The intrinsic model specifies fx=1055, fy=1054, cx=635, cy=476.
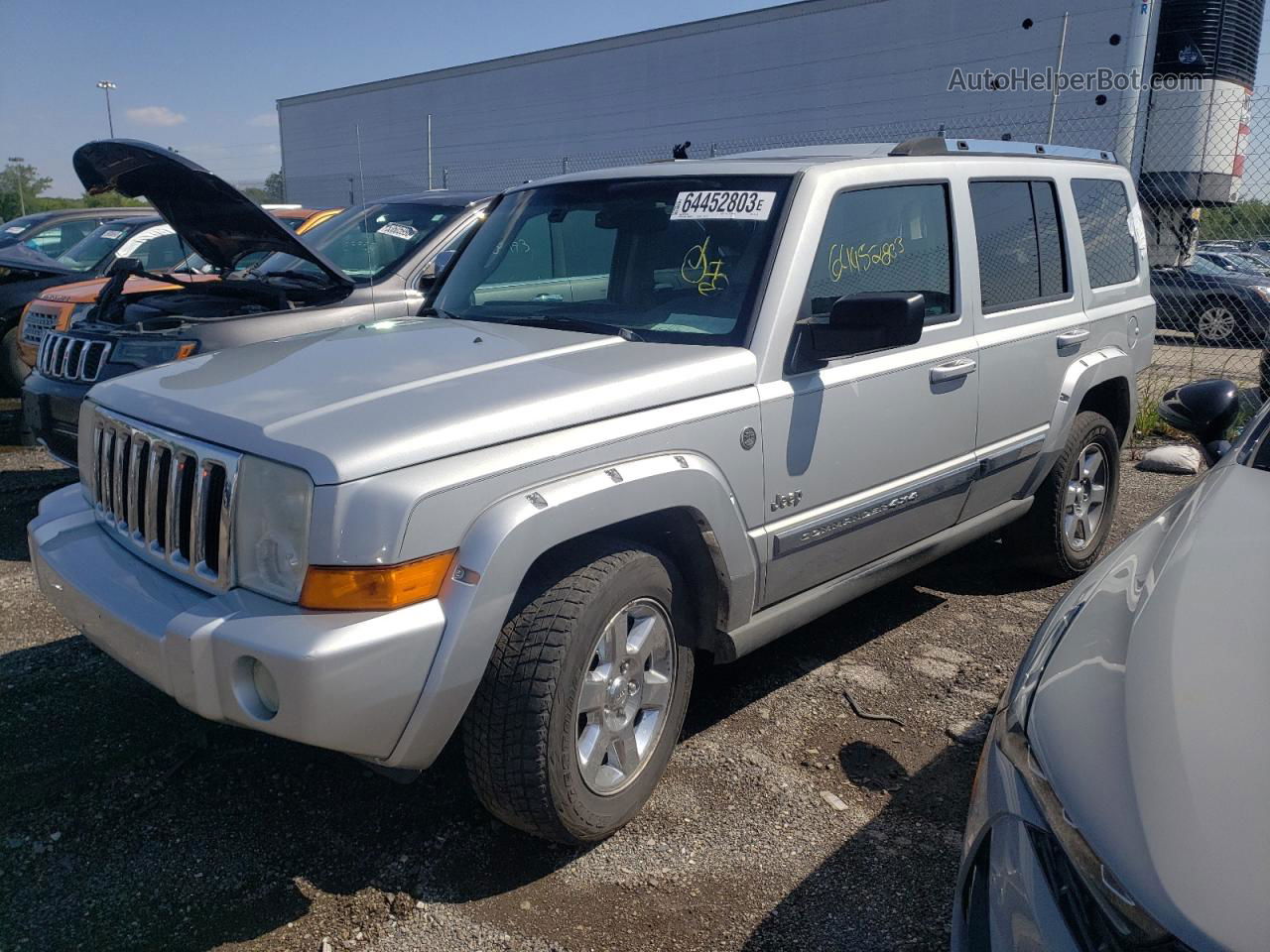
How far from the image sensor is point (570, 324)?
11.3 ft

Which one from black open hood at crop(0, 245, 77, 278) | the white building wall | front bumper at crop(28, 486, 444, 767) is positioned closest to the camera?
front bumper at crop(28, 486, 444, 767)

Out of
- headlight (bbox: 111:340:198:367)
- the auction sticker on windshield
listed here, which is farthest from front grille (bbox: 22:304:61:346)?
the auction sticker on windshield

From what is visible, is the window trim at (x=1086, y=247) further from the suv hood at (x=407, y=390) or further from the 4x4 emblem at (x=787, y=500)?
the suv hood at (x=407, y=390)

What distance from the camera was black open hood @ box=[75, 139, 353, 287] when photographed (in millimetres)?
4840

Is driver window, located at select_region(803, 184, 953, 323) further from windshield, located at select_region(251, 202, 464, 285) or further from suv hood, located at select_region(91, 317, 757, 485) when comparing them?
windshield, located at select_region(251, 202, 464, 285)

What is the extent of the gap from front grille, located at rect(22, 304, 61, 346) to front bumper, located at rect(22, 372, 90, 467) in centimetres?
191

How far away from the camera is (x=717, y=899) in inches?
106

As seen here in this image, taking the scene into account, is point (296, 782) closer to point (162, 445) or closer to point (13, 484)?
point (162, 445)

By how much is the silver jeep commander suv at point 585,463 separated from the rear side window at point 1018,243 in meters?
0.02

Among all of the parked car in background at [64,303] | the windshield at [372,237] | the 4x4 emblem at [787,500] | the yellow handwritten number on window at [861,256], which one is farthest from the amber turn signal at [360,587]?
the parked car in background at [64,303]

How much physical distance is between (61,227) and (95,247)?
65.7 inches

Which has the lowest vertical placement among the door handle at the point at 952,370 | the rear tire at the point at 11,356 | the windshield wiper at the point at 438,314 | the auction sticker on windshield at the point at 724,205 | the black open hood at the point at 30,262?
the rear tire at the point at 11,356

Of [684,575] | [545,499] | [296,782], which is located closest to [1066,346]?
[684,575]

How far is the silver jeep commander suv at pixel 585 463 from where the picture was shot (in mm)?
2363
